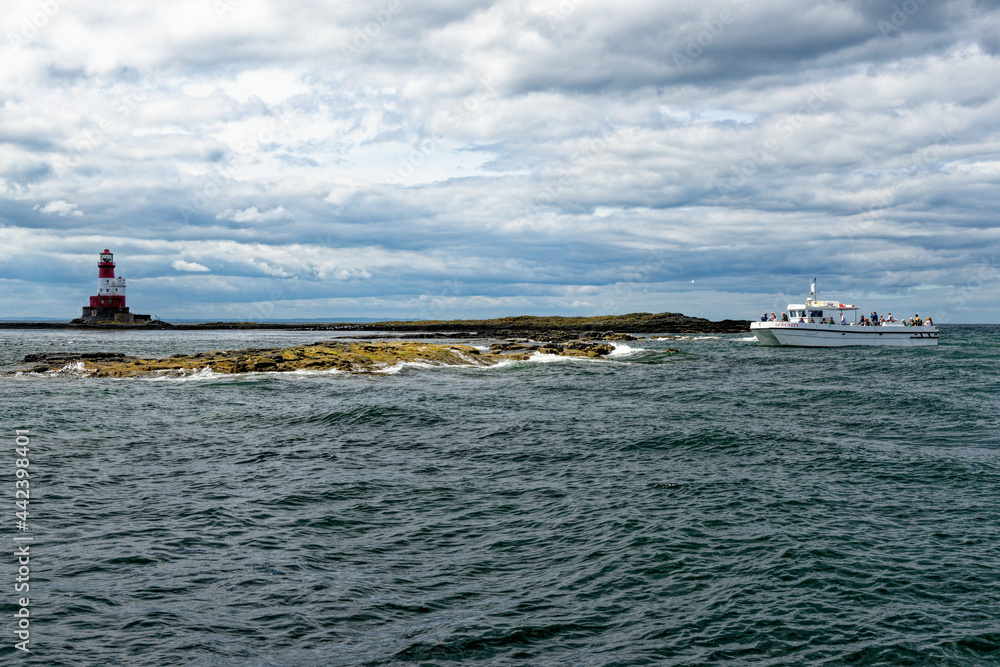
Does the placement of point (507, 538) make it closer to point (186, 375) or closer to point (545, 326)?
point (186, 375)

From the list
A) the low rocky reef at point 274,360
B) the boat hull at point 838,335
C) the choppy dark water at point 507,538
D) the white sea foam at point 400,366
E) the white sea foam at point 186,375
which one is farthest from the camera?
the boat hull at point 838,335

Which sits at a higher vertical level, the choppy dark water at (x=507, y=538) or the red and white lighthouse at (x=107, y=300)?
the red and white lighthouse at (x=107, y=300)

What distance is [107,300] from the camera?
417ft

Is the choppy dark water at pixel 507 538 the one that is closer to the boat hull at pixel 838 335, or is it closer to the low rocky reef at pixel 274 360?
the low rocky reef at pixel 274 360

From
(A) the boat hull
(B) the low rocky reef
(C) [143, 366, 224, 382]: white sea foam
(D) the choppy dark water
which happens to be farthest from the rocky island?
(D) the choppy dark water

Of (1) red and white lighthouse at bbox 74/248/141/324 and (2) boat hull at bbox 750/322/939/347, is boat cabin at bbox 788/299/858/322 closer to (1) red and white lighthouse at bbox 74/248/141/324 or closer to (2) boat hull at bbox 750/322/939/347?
(2) boat hull at bbox 750/322/939/347

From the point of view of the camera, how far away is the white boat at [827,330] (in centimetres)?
6844

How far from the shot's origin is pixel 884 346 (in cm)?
7188

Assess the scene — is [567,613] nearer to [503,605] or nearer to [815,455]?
[503,605]

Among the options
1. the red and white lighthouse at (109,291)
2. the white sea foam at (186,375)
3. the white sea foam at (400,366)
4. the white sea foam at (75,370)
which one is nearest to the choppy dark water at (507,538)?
the white sea foam at (186,375)

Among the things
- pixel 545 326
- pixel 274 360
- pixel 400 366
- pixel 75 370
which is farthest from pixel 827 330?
pixel 545 326

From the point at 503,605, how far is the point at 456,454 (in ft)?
31.4

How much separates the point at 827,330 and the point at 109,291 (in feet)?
407

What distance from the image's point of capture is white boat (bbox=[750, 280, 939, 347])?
225 feet
